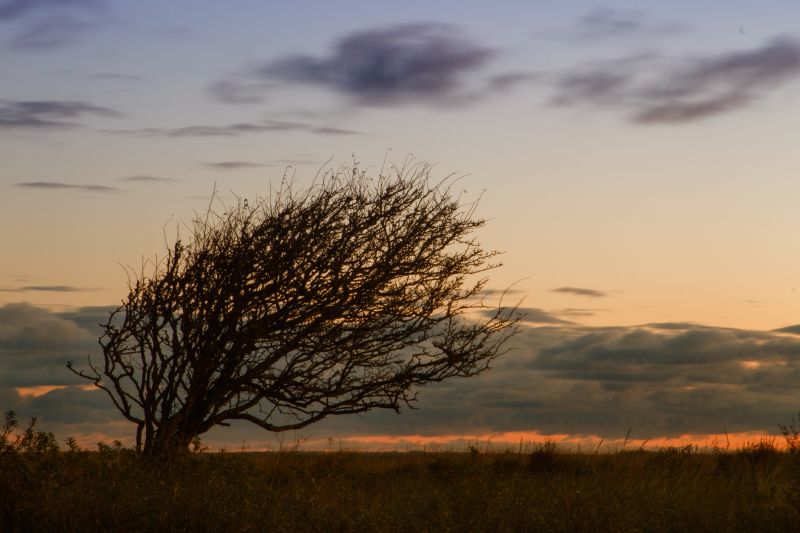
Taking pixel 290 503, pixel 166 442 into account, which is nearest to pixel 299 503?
pixel 290 503

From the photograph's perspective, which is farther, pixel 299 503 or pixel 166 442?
pixel 166 442

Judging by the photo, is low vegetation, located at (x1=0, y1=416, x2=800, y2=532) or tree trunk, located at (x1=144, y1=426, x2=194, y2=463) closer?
low vegetation, located at (x1=0, y1=416, x2=800, y2=532)

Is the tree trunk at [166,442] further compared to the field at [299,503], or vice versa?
the tree trunk at [166,442]

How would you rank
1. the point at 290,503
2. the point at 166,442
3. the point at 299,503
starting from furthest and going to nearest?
the point at 166,442 < the point at 290,503 < the point at 299,503

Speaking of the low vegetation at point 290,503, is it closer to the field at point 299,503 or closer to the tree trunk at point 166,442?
the field at point 299,503

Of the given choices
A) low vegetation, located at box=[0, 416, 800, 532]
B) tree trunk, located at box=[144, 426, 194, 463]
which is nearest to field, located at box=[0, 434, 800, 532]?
low vegetation, located at box=[0, 416, 800, 532]

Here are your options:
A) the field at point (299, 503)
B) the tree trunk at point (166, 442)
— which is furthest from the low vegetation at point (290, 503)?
the tree trunk at point (166, 442)

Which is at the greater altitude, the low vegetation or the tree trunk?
the tree trunk

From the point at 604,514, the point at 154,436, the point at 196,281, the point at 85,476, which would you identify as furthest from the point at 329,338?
the point at 604,514

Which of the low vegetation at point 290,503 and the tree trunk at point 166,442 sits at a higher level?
the tree trunk at point 166,442

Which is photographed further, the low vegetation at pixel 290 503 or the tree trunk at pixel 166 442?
the tree trunk at pixel 166 442

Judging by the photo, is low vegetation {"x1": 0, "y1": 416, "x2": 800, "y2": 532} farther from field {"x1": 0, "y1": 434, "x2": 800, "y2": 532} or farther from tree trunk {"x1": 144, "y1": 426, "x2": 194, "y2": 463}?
tree trunk {"x1": 144, "y1": 426, "x2": 194, "y2": 463}

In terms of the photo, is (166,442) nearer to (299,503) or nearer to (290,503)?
(290,503)

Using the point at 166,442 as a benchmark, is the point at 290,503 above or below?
below
